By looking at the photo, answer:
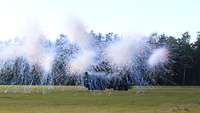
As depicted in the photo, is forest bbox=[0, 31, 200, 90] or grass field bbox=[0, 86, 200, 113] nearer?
grass field bbox=[0, 86, 200, 113]

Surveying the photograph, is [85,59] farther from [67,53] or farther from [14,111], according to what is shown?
[14,111]

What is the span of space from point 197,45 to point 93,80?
72837 millimetres

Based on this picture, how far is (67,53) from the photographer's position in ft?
273

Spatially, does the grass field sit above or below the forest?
below

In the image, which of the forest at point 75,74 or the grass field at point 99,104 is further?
the forest at point 75,74

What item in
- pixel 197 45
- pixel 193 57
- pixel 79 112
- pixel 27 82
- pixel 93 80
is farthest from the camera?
pixel 197 45

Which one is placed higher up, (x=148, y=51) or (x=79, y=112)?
(x=148, y=51)

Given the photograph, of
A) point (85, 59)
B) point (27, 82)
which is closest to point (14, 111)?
point (85, 59)

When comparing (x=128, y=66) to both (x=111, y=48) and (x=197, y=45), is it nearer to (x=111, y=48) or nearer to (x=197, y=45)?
(x=111, y=48)

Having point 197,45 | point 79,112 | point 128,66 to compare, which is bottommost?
point 79,112

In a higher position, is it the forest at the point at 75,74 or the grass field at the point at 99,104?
the forest at the point at 75,74

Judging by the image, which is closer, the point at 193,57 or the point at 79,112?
the point at 79,112

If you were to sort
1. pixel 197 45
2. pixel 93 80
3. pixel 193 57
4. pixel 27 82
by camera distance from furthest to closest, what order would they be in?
pixel 197 45, pixel 193 57, pixel 27 82, pixel 93 80

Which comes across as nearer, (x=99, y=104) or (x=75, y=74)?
(x=99, y=104)
